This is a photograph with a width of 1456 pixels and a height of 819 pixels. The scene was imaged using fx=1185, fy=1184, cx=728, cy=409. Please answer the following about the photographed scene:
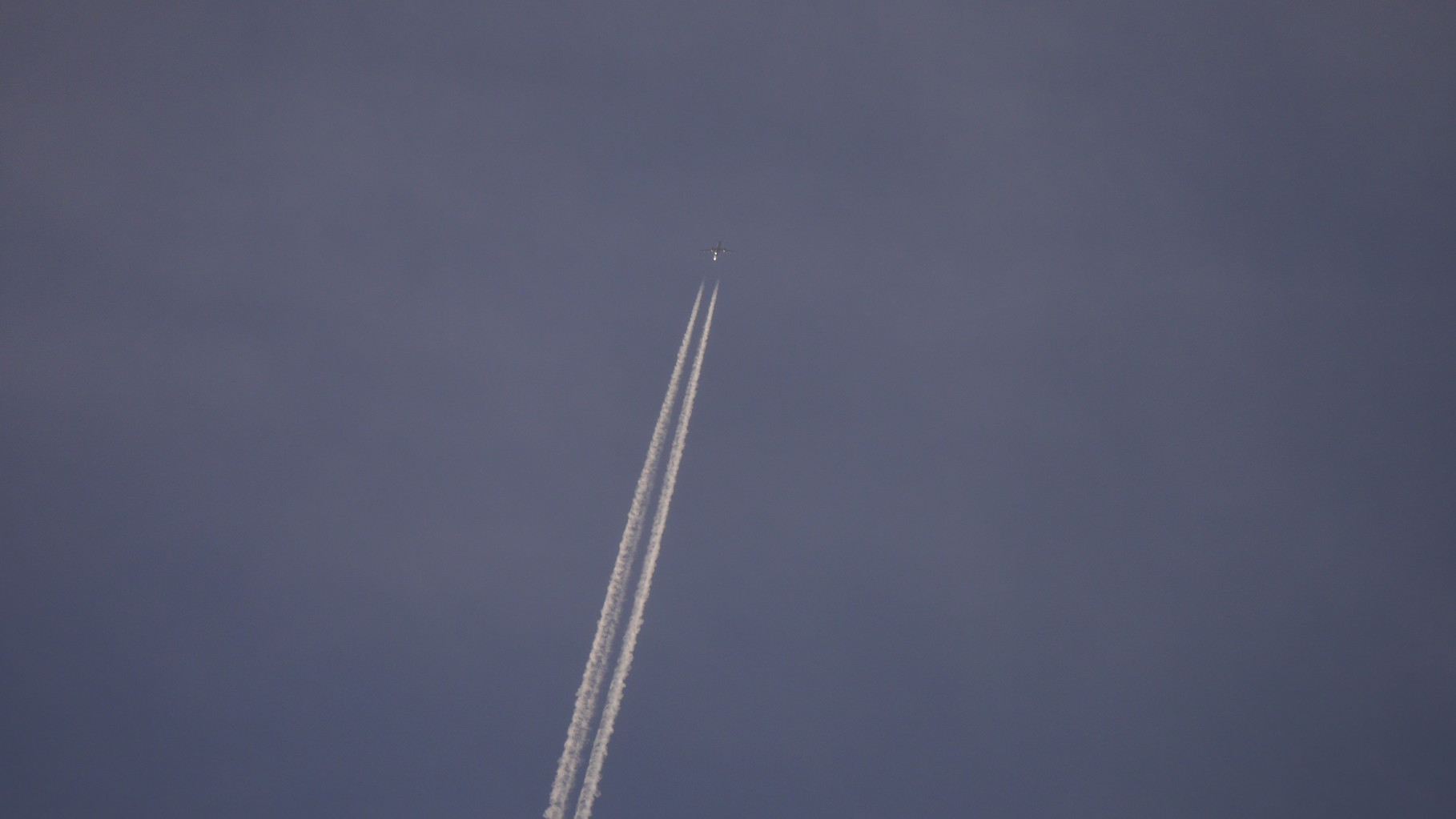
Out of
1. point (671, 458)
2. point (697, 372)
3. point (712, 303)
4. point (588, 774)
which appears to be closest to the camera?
point (588, 774)

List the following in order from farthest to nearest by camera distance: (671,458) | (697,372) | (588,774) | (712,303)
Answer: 1. (712,303)
2. (697,372)
3. (671,458)
4. (588,774)

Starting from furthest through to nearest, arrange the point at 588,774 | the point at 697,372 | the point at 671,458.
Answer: the point at 697,372 < the point at 671,458 < the point at 588,774

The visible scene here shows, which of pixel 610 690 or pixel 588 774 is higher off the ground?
pixel 610 690

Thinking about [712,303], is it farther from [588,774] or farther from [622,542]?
[588,774]

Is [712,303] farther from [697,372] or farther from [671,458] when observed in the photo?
[671,458]

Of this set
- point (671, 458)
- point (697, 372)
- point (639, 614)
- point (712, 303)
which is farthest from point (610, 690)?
point (712, 303)

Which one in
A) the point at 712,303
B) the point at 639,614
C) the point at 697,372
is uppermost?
the point at 712,303

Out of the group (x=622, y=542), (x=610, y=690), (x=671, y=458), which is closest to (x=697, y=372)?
(x=671, y=458)

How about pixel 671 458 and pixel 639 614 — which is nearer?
pixel 639 614

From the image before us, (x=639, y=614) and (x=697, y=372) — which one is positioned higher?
(x=697, y=372)
